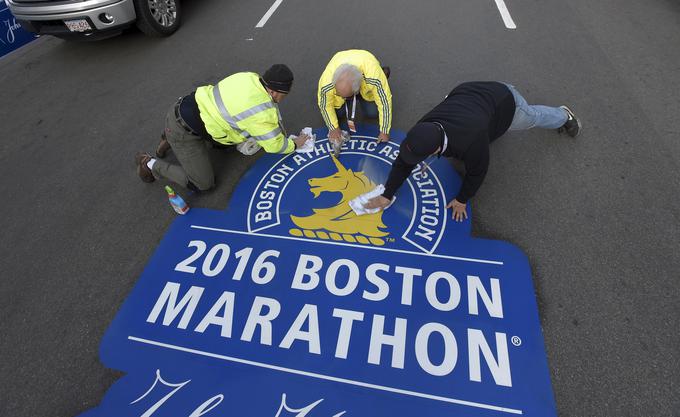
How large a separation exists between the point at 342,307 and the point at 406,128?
7.43 feet

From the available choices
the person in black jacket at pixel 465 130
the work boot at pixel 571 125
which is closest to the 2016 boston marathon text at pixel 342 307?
the person in black jacket at pixel 465 130

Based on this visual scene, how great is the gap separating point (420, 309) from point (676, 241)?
234 cm

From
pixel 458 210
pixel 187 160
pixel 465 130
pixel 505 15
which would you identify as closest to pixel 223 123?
pixel 187 160

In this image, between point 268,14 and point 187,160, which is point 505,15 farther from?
point 187,160

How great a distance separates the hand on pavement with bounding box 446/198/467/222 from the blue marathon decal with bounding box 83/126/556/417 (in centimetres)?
6

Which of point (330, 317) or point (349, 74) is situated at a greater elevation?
point (349, 74)

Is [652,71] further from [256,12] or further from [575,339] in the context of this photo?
[256,12]

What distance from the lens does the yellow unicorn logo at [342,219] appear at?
3131mm

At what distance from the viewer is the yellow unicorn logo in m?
3.13

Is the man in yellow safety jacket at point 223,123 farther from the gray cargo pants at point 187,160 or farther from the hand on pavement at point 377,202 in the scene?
the hand on pavement at point 377,202

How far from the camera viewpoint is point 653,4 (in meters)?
5.57

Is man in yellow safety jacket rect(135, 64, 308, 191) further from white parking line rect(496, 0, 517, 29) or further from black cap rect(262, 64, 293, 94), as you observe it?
white parking line rect(496, 0, 517, 29)

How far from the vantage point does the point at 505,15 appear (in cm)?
554
